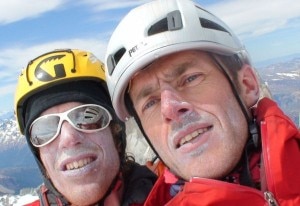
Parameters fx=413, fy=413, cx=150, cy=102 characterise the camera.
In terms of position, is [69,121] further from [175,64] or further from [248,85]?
[248,85]

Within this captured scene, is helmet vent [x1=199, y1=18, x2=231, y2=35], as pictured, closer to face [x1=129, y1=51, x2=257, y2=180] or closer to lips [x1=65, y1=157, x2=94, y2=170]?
face [x1=129, y1=51, x2=257, y2=180]

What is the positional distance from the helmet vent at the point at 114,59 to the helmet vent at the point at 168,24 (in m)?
0.39

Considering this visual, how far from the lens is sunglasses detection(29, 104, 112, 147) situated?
17.7ft

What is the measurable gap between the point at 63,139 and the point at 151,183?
128cm

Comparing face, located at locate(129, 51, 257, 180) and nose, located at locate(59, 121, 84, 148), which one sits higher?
face, located at locate(129, 51, 257, 180)

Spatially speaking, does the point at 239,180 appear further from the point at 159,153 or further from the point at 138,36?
the point at 138,36

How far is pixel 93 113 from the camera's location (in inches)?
221

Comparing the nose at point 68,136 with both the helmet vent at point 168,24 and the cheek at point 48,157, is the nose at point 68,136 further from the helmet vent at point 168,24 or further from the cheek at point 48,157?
the helmet vent at point 168,24

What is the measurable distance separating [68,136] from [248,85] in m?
2.39

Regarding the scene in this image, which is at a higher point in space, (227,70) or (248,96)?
(227,70)

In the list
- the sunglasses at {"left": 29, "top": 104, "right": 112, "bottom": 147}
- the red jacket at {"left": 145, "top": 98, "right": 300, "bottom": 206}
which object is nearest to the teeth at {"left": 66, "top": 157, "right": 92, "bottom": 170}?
the sunglasses at {"left": 29, "top": 104, "right": 112, "bottom": 147}

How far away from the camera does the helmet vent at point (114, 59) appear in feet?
14.0

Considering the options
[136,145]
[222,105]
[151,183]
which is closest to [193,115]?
[222,105]

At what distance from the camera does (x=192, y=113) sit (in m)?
3.78
